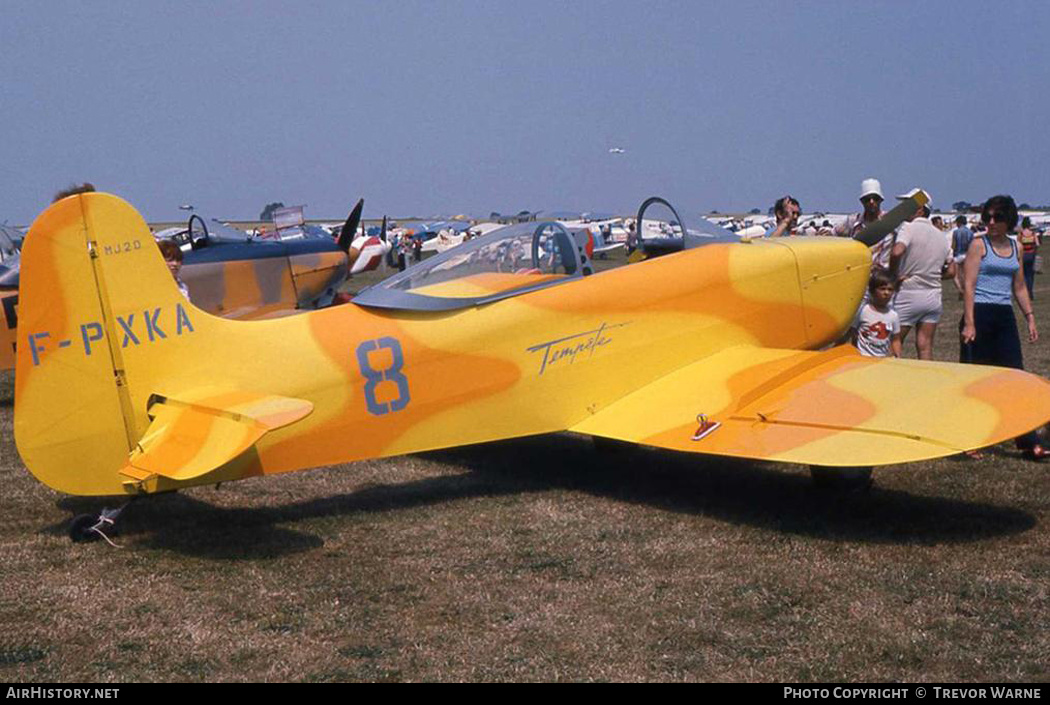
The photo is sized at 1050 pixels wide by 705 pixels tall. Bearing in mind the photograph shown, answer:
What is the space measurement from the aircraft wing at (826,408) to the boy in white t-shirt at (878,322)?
850mm

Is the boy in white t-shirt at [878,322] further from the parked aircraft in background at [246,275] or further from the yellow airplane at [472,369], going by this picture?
the parked aircraft in background at [246,275]

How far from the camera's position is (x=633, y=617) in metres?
4.47

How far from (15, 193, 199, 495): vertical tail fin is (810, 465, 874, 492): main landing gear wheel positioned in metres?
3.65

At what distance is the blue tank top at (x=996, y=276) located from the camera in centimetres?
729

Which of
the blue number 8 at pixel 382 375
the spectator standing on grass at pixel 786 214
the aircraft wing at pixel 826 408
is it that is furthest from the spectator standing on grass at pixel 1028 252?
the blue number 8 at pixel 382 375

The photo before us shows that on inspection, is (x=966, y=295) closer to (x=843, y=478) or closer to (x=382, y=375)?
(x=843, y=478)

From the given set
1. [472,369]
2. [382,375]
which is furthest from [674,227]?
[382,375]

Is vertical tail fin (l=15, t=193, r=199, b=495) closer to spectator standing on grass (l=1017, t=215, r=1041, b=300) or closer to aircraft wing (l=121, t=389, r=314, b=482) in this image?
aircraft wing (l=121, t=389, r=314, b=482)

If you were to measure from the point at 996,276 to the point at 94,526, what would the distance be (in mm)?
5866

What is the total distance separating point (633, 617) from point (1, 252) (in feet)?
38.8

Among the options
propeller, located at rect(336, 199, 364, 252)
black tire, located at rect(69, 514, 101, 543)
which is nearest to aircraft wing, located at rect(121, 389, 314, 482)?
black tire, located at rect(69, 514, 101, 543)
